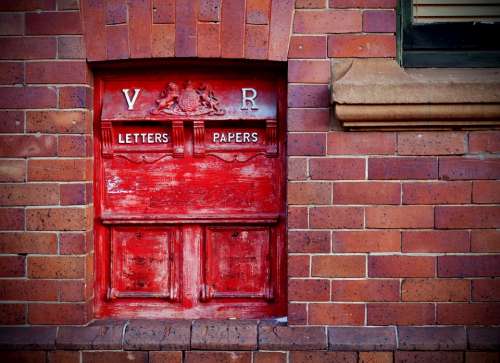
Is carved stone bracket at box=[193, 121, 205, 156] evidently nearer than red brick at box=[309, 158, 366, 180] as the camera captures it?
No

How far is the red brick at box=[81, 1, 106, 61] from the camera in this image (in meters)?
2.80

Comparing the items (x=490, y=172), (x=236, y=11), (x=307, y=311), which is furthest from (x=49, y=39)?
(x=490, y=172)

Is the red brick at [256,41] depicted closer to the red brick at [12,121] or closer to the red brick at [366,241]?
the red brick at [366,241]

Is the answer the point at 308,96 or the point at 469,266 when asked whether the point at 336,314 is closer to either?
the point at 469,266

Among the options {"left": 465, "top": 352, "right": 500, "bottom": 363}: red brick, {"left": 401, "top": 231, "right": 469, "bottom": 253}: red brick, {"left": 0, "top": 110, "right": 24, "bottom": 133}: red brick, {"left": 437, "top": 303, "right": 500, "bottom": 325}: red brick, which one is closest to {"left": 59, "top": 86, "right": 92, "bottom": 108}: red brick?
{"left": 0, "top": 110, "right": 24, "bottom": 133}: red brick

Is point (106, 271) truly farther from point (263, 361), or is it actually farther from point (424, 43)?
point (424, 43)

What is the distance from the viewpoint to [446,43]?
285cm

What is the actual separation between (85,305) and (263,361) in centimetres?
101

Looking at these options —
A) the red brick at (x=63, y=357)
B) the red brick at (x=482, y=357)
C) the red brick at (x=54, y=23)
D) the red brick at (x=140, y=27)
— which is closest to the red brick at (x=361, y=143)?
the red brick at (x=140, y=27)

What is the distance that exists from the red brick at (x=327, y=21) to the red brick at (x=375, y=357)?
1707 millimetres

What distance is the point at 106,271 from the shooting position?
303 centimetres

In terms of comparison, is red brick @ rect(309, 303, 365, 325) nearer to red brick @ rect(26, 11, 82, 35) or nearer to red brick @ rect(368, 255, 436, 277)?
red brick @ rect(368, 255, 436, 277)

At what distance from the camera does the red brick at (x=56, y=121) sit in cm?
285

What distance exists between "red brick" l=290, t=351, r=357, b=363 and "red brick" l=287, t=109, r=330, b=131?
1188 mm
